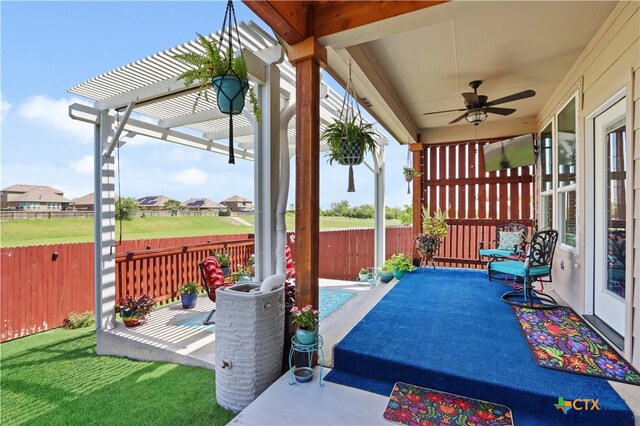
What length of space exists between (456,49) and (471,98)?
783mm

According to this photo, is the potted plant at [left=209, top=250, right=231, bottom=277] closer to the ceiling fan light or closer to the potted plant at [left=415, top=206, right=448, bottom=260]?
the potted plant at [left=415, top=206, right=448, bottom=260]

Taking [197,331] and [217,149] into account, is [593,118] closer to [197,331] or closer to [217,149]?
[197,331]

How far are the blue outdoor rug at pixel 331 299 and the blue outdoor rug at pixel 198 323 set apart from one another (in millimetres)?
1400

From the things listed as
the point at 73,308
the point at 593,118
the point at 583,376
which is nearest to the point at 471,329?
the point at 583,376

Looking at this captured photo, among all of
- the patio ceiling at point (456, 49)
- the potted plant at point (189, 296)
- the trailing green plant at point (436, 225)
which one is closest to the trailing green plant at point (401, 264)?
the trailing green plant at point (436, 225)

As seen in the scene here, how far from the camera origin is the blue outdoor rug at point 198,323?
3621 millimetres

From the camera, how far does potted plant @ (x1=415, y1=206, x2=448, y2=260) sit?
5.42 metres

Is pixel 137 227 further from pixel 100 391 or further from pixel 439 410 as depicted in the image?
pixel 439 410

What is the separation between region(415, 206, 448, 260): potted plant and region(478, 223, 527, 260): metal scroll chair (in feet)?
2.33

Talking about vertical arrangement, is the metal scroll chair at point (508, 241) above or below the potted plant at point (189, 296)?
above

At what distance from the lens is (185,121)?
14.2 ft

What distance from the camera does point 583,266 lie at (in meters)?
3.06

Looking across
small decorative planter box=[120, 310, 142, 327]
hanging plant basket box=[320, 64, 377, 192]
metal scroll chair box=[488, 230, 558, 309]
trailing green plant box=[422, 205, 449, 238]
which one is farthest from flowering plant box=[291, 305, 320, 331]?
trailing green plant box=[422, 205, 449, 238]

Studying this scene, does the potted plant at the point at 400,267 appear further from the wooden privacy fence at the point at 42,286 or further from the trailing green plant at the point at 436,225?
the wooden privacy fence at the point at 42,286
